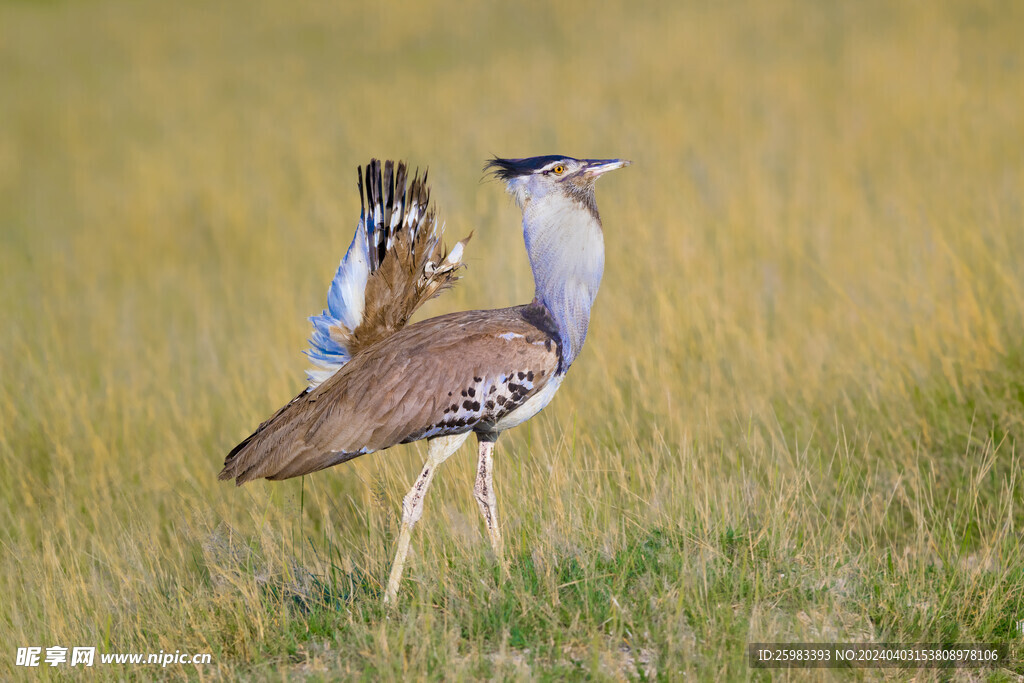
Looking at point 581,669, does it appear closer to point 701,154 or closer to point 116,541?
point 116,541

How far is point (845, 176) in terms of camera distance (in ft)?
31.3

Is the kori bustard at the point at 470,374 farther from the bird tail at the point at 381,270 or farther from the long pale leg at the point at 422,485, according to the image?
the bird tail at the point at 381,270

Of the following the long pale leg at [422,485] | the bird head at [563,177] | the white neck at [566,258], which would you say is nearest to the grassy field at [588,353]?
the long pale leg at [422,485]

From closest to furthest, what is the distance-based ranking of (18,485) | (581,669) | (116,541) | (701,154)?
1. (581,669)
2. (116,541)
3. (18,485)
4. (701,154)

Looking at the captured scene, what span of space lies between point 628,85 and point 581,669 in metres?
10.4

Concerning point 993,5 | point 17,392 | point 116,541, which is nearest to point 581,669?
point 116,541

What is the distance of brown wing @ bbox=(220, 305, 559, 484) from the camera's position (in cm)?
388

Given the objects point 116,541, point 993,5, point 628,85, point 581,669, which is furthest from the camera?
point 993,5

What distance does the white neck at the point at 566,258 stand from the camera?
13.1 ft

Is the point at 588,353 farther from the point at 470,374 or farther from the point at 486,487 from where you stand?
the point at 470,374

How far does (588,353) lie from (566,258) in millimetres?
2663

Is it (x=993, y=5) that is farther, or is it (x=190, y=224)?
(x=993, y=5)

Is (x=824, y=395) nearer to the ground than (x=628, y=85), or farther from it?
nearer to the ground

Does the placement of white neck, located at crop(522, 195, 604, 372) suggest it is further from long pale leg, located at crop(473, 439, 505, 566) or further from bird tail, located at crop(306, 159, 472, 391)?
bird tail, located at crop(306, 159, 472, 391)
